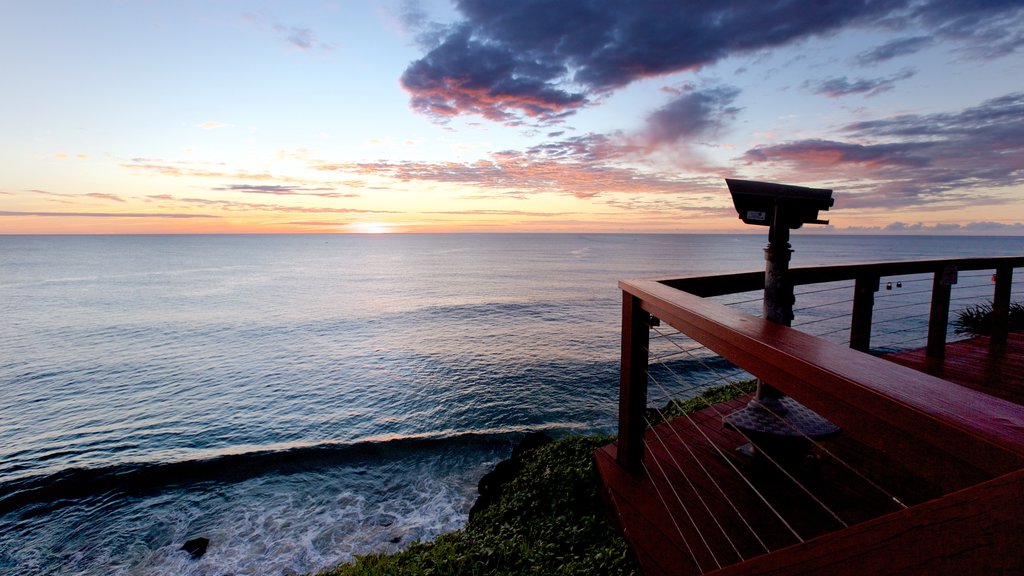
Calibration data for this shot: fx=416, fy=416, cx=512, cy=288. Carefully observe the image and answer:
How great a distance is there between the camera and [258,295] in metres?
39.9

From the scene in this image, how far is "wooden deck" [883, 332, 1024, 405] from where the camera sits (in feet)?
14.8

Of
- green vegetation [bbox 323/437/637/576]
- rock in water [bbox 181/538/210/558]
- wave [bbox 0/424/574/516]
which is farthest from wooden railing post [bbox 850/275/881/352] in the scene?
rock in water [bbox 181/538/210/558]

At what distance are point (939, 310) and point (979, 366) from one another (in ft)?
2.86

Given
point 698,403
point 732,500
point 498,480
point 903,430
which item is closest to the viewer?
point 903,430

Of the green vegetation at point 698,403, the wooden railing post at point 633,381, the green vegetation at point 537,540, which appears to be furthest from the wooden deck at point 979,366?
the wooden railing post at point 633,381

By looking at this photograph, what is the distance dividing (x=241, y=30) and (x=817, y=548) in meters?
19.4

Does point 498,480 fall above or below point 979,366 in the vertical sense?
below

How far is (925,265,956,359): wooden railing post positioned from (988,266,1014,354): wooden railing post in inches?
33.0

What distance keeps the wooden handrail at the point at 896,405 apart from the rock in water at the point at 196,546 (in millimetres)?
9634

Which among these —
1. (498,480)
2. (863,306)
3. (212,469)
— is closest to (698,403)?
(498,480)

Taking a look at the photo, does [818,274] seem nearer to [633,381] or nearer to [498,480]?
[633,381]

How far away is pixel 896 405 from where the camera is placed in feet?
2.55

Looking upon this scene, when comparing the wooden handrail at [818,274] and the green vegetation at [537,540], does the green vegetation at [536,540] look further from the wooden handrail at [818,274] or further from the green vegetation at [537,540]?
the wooden handrail at [818,274]

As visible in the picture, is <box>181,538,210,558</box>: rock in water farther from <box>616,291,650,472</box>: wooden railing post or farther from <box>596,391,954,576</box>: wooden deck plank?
<box>616,291,650,472</box>: wooden railing post
